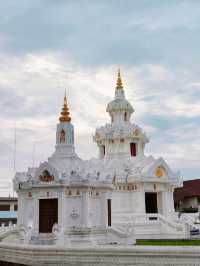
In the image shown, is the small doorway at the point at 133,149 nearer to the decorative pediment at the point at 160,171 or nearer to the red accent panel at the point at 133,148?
the red accent panel at the point at 133,148

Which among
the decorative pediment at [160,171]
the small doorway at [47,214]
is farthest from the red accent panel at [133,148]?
the small doorway at [47,214]

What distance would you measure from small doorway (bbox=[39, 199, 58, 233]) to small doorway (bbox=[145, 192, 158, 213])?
13.8 m

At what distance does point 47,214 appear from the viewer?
93.3ft

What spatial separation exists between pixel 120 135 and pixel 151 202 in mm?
7677

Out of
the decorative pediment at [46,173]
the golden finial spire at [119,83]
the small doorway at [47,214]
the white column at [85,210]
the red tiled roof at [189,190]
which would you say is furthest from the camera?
the red tiled roof at [189,190]

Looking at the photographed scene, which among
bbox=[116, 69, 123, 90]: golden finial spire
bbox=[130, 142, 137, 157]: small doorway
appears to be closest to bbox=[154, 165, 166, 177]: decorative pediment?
bbox=[130, 142, 137, 157]: small doorway

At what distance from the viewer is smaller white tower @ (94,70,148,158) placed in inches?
1684

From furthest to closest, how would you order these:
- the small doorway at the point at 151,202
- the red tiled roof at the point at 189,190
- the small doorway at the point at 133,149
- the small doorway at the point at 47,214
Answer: the red tiled roof at the point at 189,190 < the small doorway at the point at 133,149 < the small doorway at the point at 151,202 < the small doorway at the point at 47,214

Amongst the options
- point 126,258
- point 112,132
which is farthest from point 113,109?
point 126,258

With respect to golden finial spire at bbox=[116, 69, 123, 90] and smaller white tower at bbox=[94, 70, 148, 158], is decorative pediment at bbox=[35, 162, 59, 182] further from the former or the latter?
golden finial spire at bbox=[116, 69, 123, 90]

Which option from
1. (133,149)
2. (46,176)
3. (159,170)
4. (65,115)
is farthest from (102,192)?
(133,149)

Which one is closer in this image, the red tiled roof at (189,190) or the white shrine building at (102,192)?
the white shrine building at (102,192)

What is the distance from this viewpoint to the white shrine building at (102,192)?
27.8 metres

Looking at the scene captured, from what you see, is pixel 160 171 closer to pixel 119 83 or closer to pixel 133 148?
pixel 133 148
